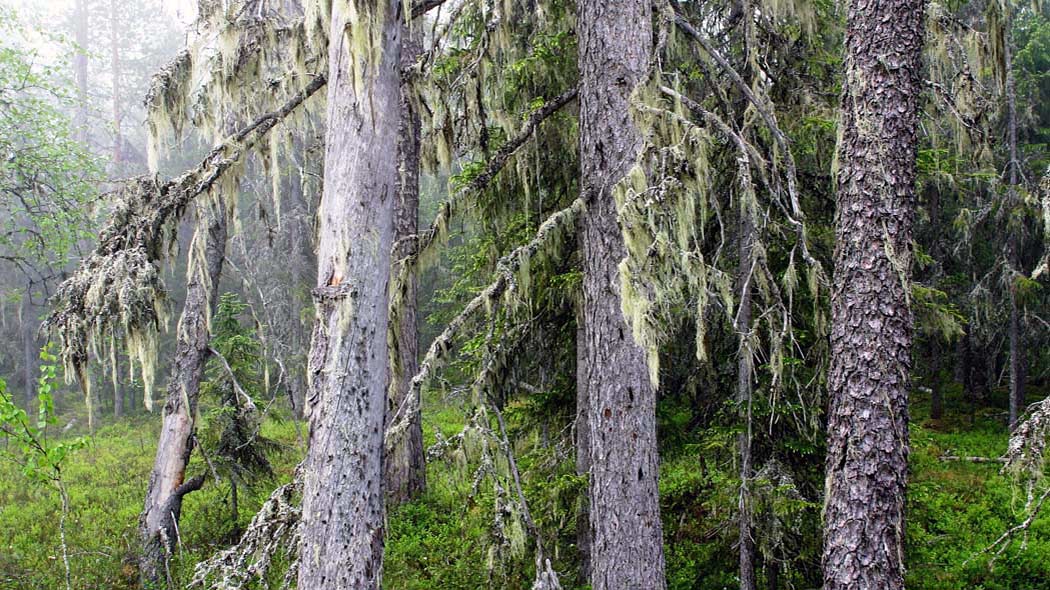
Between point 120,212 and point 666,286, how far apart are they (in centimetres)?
397

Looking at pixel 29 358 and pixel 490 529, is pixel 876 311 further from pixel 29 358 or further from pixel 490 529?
pixel 29 358

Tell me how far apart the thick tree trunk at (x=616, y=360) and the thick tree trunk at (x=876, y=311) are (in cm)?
124

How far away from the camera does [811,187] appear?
6949 millimetres

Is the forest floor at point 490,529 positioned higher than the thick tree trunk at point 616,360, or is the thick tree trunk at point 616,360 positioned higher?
the thick tree trunk at point 616,360

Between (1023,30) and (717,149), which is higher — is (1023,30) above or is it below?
above

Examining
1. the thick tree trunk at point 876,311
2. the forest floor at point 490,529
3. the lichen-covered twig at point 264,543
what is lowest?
the forest floor at point 490,529

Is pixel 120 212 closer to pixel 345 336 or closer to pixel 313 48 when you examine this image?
pixel 313 48

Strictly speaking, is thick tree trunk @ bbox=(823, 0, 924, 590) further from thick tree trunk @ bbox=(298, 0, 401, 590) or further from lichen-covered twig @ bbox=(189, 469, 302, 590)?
lichen-covered twig @ bbox=(189, 469, 302, 590)

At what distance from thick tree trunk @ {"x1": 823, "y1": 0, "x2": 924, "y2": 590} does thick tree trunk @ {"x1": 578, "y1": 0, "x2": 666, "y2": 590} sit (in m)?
1.24

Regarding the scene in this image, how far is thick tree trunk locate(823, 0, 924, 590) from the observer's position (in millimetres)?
4344

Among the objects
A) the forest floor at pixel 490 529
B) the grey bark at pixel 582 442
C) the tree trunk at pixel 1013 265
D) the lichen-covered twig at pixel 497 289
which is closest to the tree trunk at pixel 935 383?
the tree trunk at pixel 1013 265

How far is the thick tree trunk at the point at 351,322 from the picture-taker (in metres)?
4.16

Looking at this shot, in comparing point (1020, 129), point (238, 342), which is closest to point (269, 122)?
point (238, 342)

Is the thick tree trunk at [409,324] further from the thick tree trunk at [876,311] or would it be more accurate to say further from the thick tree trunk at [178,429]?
the thick tree trunk at [876,311]
